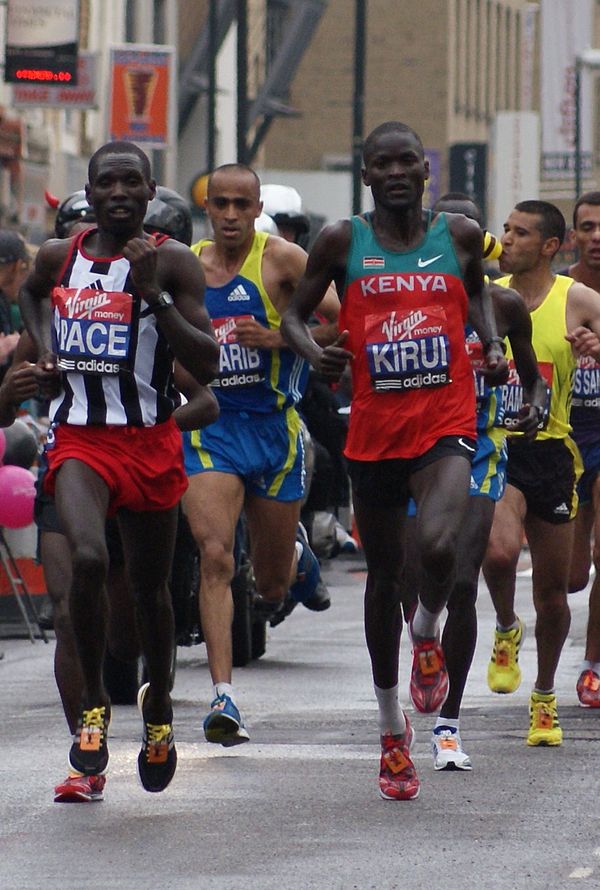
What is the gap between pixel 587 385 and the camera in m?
10.5

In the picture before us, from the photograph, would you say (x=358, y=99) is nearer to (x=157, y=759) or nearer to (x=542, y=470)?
(x=542, y=470)

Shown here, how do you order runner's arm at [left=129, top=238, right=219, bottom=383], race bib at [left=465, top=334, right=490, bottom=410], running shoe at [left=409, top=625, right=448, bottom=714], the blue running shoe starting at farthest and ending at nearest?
the blue running shoe → race bib at [left=465, top=334, right=490, bottom=410] → running shoe at [left=409, top=625, right=448, bottom=714] → runner's arm at [left=129, top=238, right=219, bottom=383]

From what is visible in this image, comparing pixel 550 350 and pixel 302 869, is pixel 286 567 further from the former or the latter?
pixel 302 869

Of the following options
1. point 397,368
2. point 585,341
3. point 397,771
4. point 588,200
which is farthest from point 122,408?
point 588,200

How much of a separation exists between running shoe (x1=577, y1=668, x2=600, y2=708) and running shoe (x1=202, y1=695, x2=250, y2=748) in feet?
6.37

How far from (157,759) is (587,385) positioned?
3585 millimetres

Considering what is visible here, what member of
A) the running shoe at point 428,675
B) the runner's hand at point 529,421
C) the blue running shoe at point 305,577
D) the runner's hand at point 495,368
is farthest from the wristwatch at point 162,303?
the blue running shoe at point 305,577

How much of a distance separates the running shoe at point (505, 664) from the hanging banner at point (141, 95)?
18.0 m

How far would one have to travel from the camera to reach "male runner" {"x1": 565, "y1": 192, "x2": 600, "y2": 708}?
10.2 meters

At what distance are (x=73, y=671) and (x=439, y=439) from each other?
1.32m

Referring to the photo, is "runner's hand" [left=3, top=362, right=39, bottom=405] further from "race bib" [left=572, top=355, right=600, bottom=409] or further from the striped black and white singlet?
"race bib" [left=572, top=355, right=600, bottom=409]

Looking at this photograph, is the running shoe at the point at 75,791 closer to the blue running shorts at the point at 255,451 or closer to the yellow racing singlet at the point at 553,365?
the blue running shorts at the point at 255,451

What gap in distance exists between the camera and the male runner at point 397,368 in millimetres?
7805

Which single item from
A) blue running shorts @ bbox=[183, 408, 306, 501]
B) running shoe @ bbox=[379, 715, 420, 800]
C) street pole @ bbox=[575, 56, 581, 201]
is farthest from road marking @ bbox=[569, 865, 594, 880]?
street pole @ bbox=[575, 56, 581, 201]
